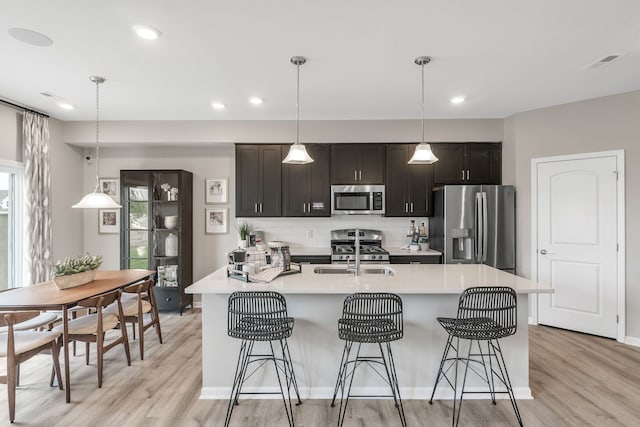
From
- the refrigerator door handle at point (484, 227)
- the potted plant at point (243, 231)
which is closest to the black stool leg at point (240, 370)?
the potted plant at point (243, 231)

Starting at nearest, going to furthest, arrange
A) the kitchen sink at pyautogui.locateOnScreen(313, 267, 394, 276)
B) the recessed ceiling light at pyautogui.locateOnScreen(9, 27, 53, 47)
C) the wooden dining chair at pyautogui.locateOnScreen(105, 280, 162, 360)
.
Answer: the recessed ceiling light at pyautogui.locateOnScreen(9, 27, 53, 47) → the kitchen sink at pyautogui.locateOnScreen(313, 267, 394, 276) → the wooden dining chair at pyautogui.locateOnScreen(105, 280, 162, 360)

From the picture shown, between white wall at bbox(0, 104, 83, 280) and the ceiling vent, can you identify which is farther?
white wall at bbox(0, 104, 83, 280)

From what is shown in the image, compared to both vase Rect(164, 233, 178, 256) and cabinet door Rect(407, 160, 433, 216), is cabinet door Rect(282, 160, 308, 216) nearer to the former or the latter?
cabinet door Rect(407, 160, 433, 216)

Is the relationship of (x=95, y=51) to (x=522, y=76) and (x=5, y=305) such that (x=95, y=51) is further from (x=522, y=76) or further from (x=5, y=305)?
(x=522, y=76)

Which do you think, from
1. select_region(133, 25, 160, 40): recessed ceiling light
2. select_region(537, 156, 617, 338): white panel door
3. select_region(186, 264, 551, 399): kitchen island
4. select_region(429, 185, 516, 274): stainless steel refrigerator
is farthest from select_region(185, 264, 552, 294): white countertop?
select_region(133, 25, 160, 40): recessed ceiling light

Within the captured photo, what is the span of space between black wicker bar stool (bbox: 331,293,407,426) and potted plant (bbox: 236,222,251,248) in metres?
2.75

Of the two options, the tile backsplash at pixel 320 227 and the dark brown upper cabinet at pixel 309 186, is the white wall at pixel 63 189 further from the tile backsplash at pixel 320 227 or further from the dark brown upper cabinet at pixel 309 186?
the dark brown upper cabinet at pixel 309 186

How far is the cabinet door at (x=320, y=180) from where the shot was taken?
478 cm

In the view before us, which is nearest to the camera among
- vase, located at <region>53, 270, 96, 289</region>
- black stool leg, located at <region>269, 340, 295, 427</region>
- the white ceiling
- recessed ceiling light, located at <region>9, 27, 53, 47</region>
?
the white ceiling

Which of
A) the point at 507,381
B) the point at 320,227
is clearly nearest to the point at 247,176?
the point at 320,227

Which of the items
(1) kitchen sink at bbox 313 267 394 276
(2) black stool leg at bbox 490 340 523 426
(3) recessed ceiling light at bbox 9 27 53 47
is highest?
(3) recessed ceiling light at bbox 9 27 53 47

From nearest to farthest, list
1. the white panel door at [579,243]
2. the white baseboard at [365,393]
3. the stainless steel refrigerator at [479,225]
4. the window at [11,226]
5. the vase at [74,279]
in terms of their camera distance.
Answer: the white baseboard at [365,393] < the vase at [74,279] < the white panel door at [579,243] < the window at [11,226] < the stainless steel refrigerator at [479,225]

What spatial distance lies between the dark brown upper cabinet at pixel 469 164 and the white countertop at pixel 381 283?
207 centimetres

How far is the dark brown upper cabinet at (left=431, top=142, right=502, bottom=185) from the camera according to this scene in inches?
186
